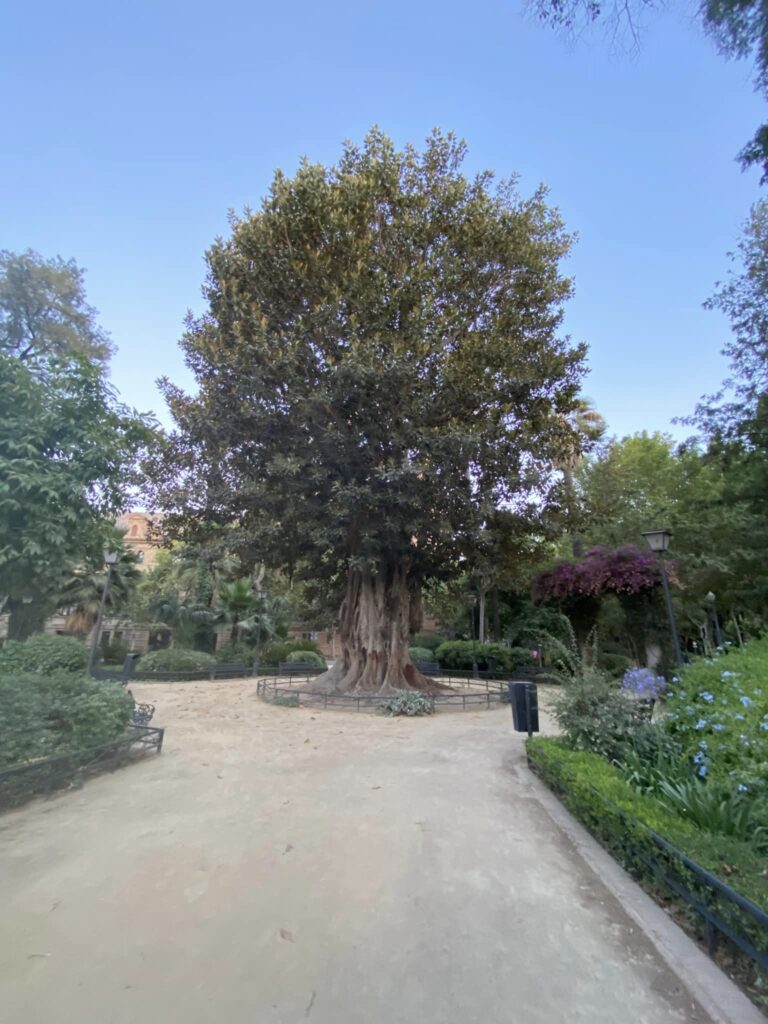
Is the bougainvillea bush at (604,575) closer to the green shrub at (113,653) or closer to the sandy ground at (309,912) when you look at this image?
the sandy ground at (309,912)

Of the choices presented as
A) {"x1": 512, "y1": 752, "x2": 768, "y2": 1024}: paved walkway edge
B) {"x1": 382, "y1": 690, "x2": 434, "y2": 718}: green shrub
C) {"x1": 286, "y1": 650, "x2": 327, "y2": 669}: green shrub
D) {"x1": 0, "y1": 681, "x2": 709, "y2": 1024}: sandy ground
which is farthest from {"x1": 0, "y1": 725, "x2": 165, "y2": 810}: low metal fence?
{"x1": 286, "y1": 650, "x2": 327, "y2": 669}: green shrub

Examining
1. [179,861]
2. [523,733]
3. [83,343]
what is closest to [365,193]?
[523,733]

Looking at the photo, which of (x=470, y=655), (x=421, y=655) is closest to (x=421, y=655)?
(x=421, y=655)

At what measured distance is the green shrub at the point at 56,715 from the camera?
5262 millimetres

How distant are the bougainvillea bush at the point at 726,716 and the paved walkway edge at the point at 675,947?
45.1 inches

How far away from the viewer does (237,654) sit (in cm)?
2367

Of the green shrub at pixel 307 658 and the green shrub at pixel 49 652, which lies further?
the green shrub at pixel 307 658

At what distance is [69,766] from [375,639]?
9461mm

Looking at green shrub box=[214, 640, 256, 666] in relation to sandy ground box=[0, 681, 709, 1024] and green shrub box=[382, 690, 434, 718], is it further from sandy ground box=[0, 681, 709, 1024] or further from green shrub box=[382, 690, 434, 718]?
sandy ground box=[0, 681, 709, 1024]

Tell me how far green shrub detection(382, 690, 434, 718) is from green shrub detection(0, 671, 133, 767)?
640cm

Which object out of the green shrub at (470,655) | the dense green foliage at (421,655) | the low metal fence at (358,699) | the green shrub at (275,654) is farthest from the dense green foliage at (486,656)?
the green shrub at (275,654)

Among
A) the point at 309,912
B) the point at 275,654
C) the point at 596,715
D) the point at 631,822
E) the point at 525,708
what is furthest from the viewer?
the point at 275,654

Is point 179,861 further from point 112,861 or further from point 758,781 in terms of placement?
point 758,781

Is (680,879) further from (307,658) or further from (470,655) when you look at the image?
(307,658)
